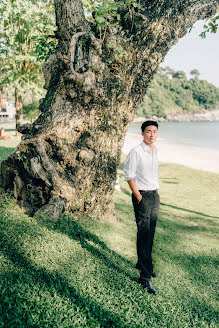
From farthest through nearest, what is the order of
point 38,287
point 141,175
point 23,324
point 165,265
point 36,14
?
point 36,14, point 165,265, point 141,175, point 38,287, point 23,324

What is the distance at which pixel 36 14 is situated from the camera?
17734 mm

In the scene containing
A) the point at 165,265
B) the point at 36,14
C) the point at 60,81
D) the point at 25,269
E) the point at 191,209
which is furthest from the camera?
the point at 36,14

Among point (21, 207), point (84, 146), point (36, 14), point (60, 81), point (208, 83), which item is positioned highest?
point (208, 83)

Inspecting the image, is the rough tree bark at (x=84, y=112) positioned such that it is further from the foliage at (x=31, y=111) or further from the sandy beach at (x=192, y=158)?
the foliage at (x=31, y=111)

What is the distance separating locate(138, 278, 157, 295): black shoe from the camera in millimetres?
3639

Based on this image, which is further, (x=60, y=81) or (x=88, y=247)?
(x=60, y=81)

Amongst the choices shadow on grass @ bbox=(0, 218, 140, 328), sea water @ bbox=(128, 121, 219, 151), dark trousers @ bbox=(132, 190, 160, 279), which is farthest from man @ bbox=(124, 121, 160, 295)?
sea water @ bbox=(128, 121, 219, 151)

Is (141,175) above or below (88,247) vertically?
above

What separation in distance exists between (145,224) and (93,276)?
0.98 metres

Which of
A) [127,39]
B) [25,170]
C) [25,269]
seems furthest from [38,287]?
[127,39]

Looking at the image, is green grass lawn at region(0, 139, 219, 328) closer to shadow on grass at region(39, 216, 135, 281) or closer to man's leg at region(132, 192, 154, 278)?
shadow on grass at region(39, 216, 135, 281)

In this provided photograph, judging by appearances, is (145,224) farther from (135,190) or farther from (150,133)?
(150,133)

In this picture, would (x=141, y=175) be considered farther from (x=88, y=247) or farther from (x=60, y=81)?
(x=60, y=81)

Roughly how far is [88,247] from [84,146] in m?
1.87
